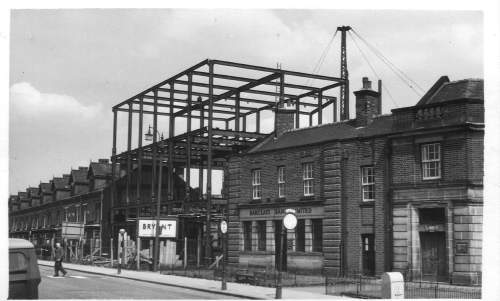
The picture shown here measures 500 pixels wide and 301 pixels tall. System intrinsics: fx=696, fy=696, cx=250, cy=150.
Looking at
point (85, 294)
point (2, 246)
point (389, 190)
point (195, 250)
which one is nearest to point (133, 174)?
point (195, 250)

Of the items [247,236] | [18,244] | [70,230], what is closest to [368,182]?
[247,236]

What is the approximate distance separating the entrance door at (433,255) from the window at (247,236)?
12492mm

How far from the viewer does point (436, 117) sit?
30.2m

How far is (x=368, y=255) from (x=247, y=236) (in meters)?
9.59

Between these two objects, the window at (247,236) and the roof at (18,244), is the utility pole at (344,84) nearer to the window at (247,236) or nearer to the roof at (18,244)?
the window at (247,236)

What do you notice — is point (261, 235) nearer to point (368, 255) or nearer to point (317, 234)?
point (317, 234)

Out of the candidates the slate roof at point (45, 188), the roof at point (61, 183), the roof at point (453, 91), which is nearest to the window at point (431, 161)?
the roof at point (453, 91)

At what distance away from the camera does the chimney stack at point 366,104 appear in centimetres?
3627

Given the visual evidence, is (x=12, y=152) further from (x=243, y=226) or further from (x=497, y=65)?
(x=243, y=226)

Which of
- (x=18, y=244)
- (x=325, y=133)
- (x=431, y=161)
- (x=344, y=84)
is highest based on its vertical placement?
(x=344, y=84)

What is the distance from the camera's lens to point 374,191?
109ft

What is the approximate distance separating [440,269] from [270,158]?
12727 mm

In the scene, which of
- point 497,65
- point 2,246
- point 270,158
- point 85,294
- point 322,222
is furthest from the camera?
point 270,158

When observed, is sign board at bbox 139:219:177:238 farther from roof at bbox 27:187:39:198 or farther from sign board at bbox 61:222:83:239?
roof at bbox 27:187:39:198
